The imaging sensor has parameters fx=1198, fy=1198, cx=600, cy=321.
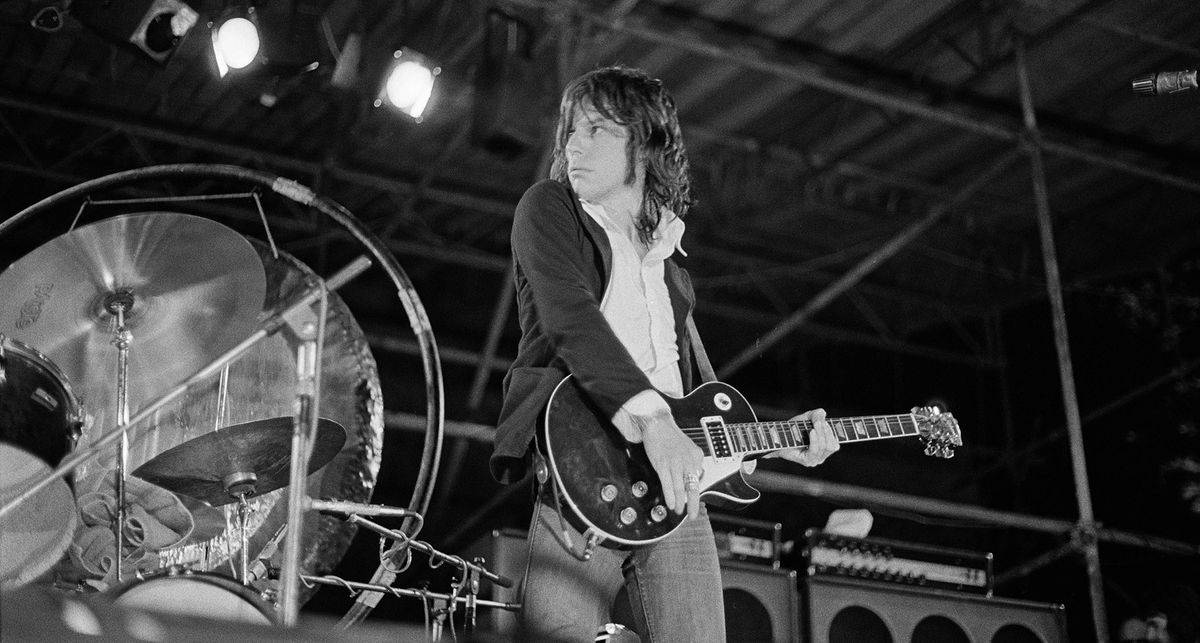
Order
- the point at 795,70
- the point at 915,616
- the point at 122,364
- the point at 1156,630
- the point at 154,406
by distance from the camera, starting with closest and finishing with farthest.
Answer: the point at 154,406 → the point at 122,364 → the point at 915,616 → the point at 1156,630 → the point at 795,70

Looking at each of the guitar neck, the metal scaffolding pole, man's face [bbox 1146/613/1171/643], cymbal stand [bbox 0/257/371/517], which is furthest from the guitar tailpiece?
man's face [bbox 1146/613/1171/643]

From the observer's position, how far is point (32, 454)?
8.29ft

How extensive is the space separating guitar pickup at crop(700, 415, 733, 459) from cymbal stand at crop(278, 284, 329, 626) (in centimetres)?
77

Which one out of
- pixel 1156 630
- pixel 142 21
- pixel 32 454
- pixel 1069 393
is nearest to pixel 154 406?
pixel 32 454

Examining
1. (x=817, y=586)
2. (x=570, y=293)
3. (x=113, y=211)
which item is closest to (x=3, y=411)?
(x=570, y=293)

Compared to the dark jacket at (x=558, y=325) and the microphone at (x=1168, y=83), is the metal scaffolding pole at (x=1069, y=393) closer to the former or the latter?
the microphone at (x=1168, y=83)

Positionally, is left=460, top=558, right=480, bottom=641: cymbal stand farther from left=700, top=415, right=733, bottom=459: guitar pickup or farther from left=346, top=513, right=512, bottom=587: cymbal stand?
left=700, top=415, right=733, bottom=459: guitar pickup

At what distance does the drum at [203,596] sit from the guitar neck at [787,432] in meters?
0.88

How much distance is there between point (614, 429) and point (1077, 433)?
4290mm

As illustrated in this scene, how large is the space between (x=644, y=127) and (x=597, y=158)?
12 centimetres

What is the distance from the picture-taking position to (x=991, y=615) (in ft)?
15.1

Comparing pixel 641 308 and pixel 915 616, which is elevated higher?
pixel 641 308

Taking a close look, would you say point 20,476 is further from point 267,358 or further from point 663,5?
point 663,5

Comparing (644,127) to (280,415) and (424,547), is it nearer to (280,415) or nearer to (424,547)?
(424,547)
